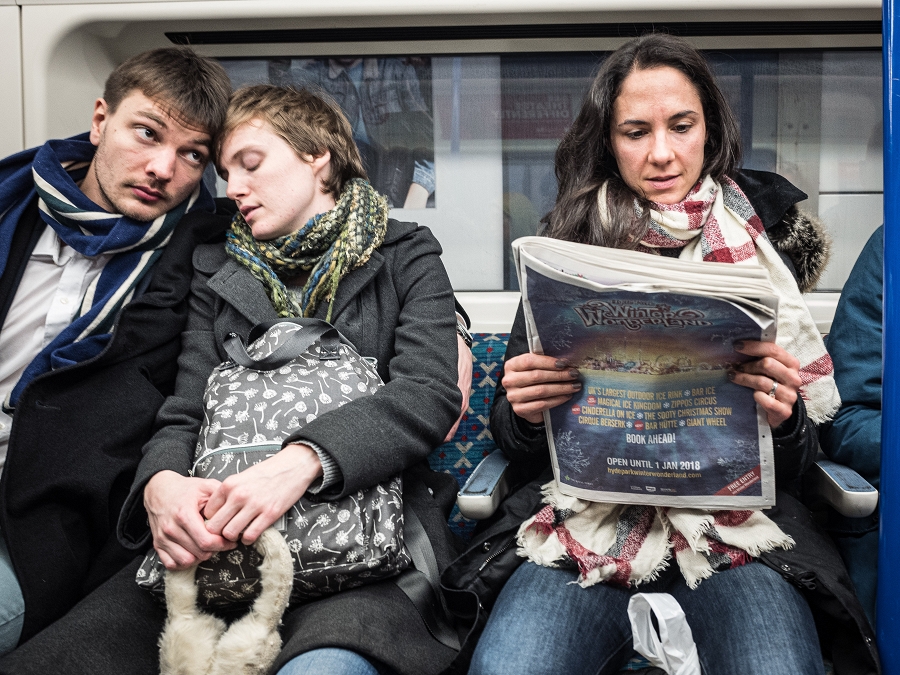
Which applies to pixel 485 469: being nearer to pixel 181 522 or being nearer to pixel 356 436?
pixel 356 436

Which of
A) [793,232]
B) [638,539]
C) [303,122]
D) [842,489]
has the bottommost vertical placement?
[638,539]

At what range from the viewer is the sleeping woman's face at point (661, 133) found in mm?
1777

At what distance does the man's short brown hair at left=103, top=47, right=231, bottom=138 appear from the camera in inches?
76.6

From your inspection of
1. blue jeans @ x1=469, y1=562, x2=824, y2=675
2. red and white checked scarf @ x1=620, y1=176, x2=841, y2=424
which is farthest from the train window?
blue jeans @ x1=469, y1=562, x2=824, y2=675

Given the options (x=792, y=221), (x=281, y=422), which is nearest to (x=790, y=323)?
(x=792, y=221)

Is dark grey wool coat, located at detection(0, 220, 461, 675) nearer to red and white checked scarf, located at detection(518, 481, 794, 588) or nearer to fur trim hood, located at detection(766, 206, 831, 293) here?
red and white checked scarf, located at detection(518, 481, 794, 588)

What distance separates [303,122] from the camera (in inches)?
75.3

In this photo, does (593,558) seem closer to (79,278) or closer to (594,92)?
(594,92)

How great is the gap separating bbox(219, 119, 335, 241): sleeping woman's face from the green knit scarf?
53 mm

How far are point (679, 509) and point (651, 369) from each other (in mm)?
332

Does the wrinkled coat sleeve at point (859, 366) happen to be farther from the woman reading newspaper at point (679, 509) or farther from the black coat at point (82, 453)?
the black coat at point (82, 453)

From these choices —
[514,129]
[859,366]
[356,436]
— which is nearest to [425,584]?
[356,436]

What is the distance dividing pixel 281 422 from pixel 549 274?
0.61 metres

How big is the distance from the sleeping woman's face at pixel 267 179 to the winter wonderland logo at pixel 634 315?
0.82 metres
